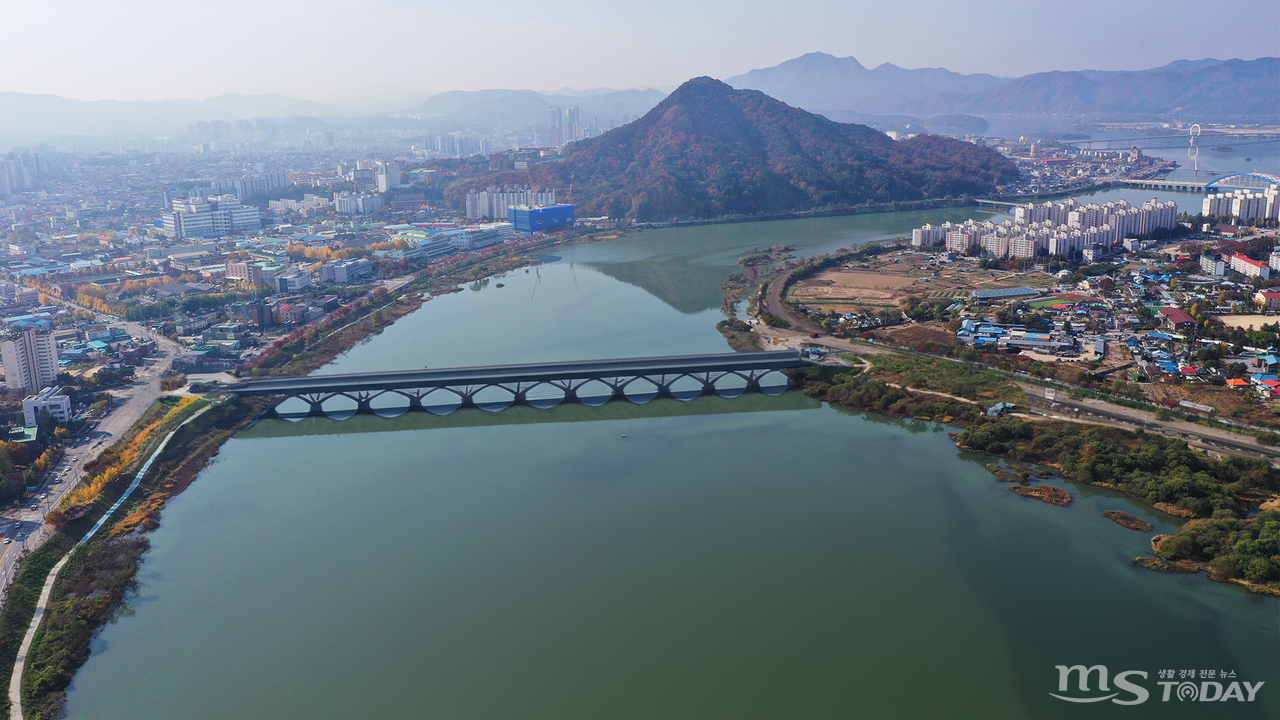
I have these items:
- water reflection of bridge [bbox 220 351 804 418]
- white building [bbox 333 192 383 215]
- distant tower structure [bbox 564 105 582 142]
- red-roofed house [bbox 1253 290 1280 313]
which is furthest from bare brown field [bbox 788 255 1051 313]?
distant tower structure [bbox 564 105 582 142]

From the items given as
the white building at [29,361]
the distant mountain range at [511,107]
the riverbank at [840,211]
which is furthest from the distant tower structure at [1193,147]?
the distant mountain range at [511,107]

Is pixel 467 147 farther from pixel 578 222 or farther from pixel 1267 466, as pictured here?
pixel 1267 466

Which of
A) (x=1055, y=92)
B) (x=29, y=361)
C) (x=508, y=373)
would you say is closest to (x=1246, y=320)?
(x=508, y=373)

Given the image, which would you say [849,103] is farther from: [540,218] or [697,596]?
[697,596]

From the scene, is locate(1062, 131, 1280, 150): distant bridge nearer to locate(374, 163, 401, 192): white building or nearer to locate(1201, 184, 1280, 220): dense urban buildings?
locate(1201, 184, 1280, 220): dense urban buildings

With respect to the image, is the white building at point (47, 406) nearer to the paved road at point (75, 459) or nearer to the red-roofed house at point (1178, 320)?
the paved road at point (75, 459)

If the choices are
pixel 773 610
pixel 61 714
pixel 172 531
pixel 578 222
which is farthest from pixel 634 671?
pixel 578 222
